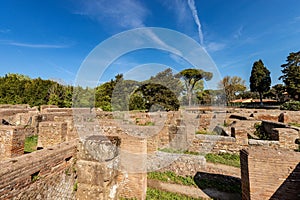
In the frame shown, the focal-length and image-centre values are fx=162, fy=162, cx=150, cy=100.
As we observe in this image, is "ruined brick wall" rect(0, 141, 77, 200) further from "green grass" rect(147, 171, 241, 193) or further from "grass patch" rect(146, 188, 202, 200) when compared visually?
"green grass" rect(147, 171, 241, 193)

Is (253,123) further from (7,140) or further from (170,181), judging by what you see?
(7,140)

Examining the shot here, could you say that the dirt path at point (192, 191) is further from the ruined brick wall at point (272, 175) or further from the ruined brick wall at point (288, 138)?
the ruined brick wall at point (288, 138)

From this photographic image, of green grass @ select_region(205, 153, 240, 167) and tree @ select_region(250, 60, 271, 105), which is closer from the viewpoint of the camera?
green grass @ select_region(205, 153, 240, 167)

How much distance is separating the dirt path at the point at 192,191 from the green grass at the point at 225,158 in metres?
1.73

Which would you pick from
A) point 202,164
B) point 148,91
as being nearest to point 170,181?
point 202,164

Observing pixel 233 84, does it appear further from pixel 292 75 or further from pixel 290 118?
pixel 290 118

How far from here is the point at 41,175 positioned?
2365mm

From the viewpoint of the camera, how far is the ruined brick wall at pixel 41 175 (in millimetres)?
1900

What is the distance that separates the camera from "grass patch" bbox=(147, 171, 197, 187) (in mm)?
4562

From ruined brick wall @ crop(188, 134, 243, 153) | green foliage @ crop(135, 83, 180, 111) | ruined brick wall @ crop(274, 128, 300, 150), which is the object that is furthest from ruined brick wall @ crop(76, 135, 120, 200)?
green foliage @ crop(135, 83, 180, 111)

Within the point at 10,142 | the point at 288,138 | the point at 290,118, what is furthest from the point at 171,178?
the point at 290,118

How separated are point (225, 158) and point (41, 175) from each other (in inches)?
233

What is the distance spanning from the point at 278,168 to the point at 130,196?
303 centimetres

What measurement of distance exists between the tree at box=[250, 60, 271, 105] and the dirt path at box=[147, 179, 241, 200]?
3667cm
